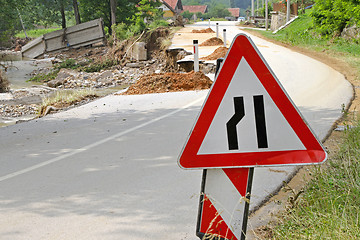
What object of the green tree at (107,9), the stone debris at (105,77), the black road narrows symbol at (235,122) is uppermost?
the green tree at (107,9)

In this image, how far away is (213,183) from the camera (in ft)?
9.81

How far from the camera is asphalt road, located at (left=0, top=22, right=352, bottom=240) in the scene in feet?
13.6

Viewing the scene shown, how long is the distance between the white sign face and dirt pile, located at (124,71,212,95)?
10.6 metres

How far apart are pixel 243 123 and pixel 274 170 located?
9.61 ft

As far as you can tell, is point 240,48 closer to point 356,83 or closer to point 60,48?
point 356,83

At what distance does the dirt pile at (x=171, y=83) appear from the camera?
44.7 feet

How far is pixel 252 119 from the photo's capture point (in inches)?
111

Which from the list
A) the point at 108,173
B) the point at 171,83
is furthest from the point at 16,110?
the point at 108,173

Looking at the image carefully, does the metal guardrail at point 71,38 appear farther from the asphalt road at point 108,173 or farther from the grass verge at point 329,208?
the grass verge at point 329,208

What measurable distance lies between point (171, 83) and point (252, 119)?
11.2 meters

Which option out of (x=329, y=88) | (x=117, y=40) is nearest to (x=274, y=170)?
(x=329, y=88)

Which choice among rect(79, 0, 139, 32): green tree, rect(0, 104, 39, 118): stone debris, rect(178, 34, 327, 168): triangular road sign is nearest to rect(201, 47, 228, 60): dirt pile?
rect(0, 104, 39, 118): stone debris

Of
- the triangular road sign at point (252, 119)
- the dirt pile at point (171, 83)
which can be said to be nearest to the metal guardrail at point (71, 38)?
the dirt pile at point (171, 83)

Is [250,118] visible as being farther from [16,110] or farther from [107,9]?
[107,9]
